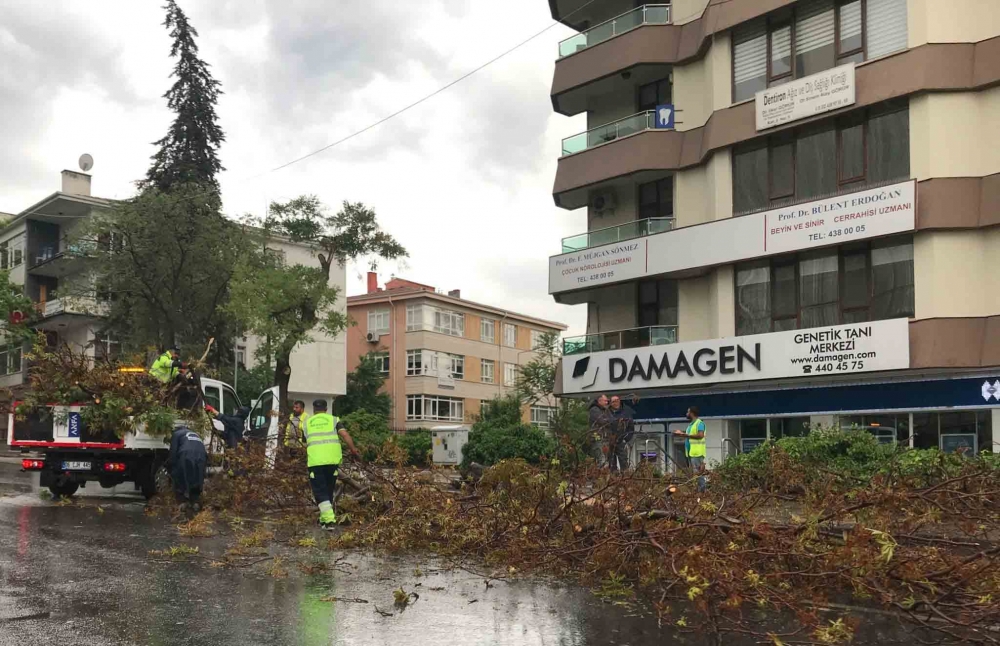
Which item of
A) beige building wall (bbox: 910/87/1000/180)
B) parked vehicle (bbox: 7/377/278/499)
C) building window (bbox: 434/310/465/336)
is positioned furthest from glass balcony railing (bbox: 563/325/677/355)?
building window (bbox: 434/310/465/336)

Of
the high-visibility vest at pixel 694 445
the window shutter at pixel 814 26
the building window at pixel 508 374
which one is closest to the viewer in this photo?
the high-visibility vest at pixel 694 445

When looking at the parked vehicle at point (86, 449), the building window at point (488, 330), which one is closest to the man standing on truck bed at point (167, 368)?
the parked vehicle at point (86, 449)

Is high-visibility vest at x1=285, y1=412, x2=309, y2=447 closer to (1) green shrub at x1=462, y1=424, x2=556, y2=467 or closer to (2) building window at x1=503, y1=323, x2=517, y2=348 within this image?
(1) green shrub at x1=462, y1=424, x2=556, y2=467

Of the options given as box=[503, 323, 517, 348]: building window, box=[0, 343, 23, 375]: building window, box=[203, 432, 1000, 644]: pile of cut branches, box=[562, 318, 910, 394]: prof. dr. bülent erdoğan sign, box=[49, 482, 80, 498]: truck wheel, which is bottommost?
box=[49, 482, 80, 498]: truck wheel

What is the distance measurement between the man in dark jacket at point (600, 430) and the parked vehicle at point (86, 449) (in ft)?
15.1

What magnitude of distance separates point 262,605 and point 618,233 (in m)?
23.7

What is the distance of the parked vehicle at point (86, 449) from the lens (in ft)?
48.5

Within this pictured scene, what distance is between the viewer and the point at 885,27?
78.8ft

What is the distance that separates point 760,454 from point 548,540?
10981 millimetres

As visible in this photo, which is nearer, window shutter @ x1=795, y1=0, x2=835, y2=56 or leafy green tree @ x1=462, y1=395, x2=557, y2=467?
window shutter @ x1=795, y1=0, x2=835, y2=56

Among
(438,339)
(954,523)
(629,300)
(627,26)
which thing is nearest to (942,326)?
(629,300)

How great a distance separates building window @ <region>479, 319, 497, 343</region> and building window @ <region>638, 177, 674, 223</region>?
4107 centimetres

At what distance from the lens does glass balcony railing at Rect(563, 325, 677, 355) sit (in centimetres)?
2877

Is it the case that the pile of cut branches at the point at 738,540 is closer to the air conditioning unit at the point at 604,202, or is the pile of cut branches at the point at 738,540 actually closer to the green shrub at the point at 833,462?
the green shrub at the point at 833,462
